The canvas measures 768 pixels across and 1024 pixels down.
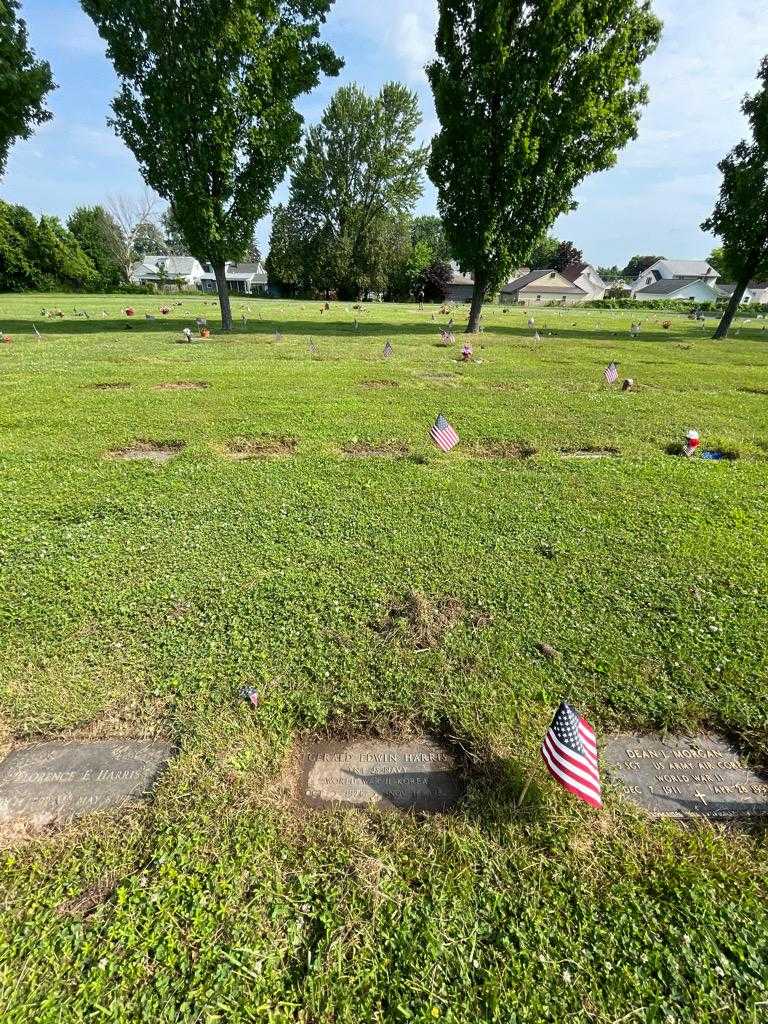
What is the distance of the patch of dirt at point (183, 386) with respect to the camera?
8.71 m

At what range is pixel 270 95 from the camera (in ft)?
47.4

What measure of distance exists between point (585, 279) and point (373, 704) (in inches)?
3420

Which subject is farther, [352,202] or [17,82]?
[352,202]

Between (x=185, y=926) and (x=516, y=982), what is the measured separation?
112 cm

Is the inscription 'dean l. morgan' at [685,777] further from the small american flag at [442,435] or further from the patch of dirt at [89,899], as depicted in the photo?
the small american flag at [442,435]

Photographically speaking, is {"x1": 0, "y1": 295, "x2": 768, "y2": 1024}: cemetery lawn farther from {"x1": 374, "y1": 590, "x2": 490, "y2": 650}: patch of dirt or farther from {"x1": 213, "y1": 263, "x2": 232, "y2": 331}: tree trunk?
{"x1": 213, "y1": 263, "x2": 232, "y2": 331}: tree trunk

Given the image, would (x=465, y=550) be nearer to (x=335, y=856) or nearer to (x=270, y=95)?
(x=335, y=856)

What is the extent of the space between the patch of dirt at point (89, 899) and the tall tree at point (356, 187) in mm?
52918

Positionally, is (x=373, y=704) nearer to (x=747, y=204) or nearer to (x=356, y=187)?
(x=747, y=204)

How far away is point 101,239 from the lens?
57.4m

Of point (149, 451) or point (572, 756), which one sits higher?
point (572, 756)

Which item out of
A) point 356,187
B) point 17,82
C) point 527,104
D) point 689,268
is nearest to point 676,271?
point 689,268

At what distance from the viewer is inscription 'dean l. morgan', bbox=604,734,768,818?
2113 millimetres

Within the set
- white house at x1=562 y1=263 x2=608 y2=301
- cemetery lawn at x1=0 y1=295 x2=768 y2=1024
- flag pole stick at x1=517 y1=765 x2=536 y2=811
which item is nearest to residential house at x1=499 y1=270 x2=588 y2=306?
white house at x1=562 y1=263 x2=608 y2=301
